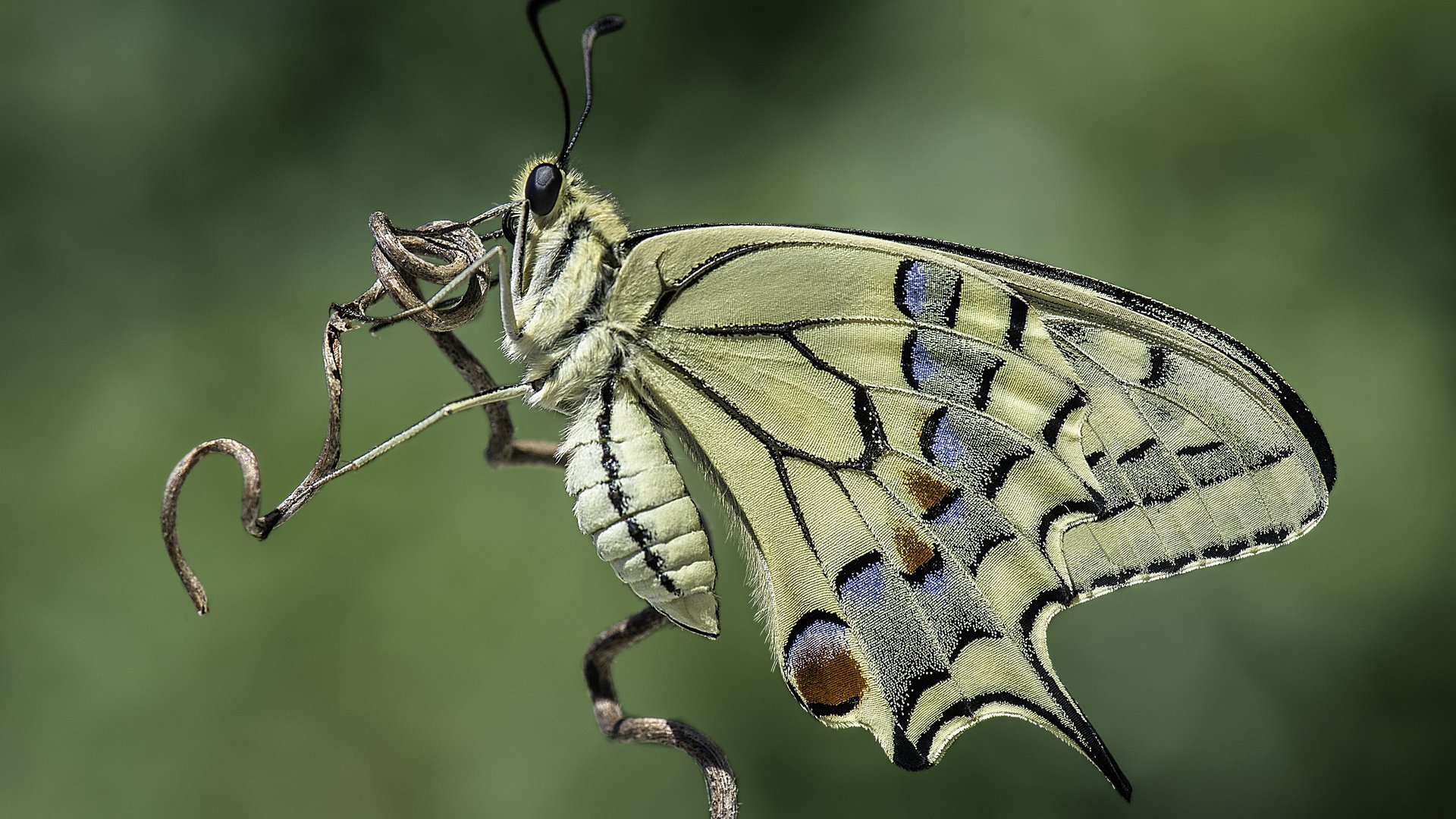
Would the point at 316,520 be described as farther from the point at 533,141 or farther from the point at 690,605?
the point at 690,605

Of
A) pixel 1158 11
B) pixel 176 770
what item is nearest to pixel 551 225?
pixel 176 770

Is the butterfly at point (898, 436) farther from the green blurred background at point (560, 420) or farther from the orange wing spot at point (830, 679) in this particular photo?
the green blurred background at point (560, 420)

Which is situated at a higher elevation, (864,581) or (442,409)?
(442,409)

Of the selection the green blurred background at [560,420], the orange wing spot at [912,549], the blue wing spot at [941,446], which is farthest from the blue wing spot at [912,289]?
the green blurred background at [560,420]

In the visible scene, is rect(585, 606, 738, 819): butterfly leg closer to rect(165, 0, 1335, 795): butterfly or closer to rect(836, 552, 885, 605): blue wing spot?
rect(165, 0, 1335, 795): butterfly

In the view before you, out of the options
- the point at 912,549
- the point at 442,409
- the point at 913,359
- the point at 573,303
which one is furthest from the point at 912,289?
the point at 442,409

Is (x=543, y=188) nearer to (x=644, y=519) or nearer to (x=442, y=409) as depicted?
(x=442, y=409)

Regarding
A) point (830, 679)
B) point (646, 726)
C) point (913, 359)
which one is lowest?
point (830, 679)
